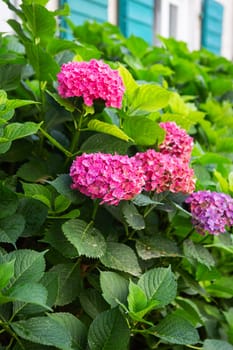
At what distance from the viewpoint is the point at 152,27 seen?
139 inches

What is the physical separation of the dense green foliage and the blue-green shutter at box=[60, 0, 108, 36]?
1115mm

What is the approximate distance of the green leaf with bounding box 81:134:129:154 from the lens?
117cm

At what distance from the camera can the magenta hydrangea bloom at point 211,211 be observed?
45.8 inches

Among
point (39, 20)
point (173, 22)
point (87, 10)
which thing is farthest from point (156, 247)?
point (173, 22)

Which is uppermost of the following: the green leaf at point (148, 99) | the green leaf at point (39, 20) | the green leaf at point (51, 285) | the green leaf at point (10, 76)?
the green leaf at point (39, 20)

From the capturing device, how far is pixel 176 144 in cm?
124

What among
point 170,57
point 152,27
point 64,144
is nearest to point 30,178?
point 64,144

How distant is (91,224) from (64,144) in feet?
0.84

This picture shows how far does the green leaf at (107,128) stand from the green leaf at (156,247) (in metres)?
0.22

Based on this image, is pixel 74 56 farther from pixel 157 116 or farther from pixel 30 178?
pixel 30 178

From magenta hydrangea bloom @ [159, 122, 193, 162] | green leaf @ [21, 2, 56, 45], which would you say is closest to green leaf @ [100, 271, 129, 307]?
magenta hydrangea bloom @ [159, 122, 193, 162]

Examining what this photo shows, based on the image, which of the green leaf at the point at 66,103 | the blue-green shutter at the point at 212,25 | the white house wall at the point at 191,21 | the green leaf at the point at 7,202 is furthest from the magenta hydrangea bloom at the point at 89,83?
the blue-green shutter at the point at 212,25

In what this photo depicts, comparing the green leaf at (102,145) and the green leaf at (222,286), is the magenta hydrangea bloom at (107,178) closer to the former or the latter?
the green leaf at (102,145)

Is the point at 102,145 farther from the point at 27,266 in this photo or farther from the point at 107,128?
the point at 27,266
